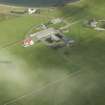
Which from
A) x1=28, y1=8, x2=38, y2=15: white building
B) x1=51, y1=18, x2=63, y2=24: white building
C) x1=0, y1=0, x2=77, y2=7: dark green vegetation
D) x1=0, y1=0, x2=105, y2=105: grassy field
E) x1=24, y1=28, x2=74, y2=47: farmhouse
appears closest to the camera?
x1=0, y1=0, x2=105, y2=105: grassy field

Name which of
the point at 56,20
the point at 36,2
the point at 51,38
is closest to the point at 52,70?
the point at 51,38

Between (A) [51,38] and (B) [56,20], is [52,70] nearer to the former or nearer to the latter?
(A) [51,38]

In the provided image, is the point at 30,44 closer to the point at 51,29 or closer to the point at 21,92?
the point at 51,29

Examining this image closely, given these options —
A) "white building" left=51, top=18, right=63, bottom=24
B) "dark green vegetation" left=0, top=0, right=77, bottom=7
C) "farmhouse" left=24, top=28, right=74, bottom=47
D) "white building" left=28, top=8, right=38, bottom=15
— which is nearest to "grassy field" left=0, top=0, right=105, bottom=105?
"farmhouse" left=24, top=28, right=74, bottom=47

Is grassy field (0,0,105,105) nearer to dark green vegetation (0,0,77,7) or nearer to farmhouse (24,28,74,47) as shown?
farmhouse (24,28,74,47)

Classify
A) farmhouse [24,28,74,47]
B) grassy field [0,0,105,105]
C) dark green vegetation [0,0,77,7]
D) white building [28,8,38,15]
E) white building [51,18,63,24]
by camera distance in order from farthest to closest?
dark green vegetation [0,0,77,7], white building [28,8,38,15], white building [51,18,63,24], farmhouse [24,28,74,47], grassy field [0,0,105,105]

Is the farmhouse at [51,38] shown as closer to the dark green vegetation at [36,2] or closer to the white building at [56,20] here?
the white building at [56,20]

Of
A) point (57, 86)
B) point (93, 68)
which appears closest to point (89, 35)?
point (93, 68)
